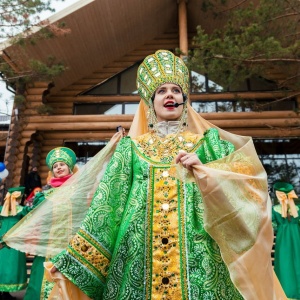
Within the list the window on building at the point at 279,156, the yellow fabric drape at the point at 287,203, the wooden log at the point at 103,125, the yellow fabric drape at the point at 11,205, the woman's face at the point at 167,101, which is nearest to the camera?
the woman's face at the point at 167,101

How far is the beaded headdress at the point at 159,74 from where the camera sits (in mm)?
2239

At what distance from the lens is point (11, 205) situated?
4.84 metres

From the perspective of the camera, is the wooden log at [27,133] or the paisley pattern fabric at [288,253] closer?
the paisley pattern fabric at [288,253]

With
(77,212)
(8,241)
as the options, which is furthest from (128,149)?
(8,241)

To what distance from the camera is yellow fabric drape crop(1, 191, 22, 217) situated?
15.7ft

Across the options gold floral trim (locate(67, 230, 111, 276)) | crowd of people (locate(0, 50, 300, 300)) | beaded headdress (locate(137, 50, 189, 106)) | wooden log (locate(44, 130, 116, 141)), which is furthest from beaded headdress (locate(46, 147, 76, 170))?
wooden log (locate(44, 130, 116, 141))

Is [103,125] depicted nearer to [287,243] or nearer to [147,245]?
[287,243]

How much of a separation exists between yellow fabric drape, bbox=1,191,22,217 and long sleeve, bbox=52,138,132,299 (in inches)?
130

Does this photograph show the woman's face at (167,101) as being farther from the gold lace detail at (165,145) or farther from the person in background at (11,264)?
the person in background at (11,264)

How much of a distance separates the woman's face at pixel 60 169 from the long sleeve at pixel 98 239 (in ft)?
6.24

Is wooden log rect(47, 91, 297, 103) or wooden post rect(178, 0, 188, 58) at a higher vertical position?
wooden post rect(178, 0, 188, 58)

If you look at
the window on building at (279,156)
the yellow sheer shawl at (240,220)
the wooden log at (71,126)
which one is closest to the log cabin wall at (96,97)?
the wooden log at (71,126)

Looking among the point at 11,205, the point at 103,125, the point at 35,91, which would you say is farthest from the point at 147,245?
the point at 35,91

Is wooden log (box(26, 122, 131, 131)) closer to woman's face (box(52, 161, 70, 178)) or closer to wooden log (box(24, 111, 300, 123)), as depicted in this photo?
wooden log (box(24, 111, 300, 123))
